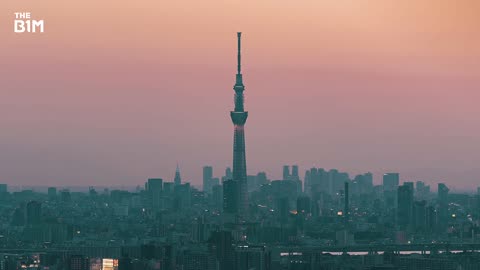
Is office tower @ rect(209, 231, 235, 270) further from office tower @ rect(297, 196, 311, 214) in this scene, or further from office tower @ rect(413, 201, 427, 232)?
office tower @ rect(297, 196, 311, 214)

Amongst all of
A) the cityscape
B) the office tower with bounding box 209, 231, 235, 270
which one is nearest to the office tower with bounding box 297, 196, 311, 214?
the cityscape

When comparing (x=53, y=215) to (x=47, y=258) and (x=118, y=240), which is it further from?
(x=47, y=258)

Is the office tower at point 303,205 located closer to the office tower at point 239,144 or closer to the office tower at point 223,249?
the office tower at point 239,144

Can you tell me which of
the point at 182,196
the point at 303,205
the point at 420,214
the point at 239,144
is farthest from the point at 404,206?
the point at 182,196

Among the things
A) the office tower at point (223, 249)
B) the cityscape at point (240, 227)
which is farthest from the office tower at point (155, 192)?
the office tower at point (223, 249)

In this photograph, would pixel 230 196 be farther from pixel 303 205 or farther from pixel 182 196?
pixel 182 196

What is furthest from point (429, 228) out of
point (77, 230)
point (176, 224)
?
point (77, 230)
